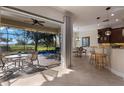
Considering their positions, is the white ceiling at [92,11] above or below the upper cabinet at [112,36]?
above

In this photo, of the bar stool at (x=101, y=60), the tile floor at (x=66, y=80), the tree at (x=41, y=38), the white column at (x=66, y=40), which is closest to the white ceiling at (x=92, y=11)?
the white column at (x=66, y=40)

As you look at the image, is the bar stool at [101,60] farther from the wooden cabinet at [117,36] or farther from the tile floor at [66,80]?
the wooden cabinet at [117,36]

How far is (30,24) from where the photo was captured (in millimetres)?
8117

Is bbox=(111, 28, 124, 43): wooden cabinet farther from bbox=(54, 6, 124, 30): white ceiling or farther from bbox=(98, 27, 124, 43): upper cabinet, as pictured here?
bbox=(54, 6, 124, 30): white ceiling

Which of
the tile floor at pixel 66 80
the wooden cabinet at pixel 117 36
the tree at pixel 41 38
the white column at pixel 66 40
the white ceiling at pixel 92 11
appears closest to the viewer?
the tile floor at pixel 66 80

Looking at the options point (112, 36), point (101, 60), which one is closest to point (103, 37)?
point (112, 36)

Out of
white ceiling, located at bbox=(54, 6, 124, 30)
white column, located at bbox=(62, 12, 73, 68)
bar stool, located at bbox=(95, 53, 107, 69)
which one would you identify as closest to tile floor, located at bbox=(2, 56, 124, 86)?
bar stool, located at bbox=(95, 53, 107, 69)

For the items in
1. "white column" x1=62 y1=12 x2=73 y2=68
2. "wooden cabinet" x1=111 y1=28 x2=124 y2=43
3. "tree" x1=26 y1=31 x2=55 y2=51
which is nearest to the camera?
"white column" x1=62 y1=12 x2=73 y2=68
